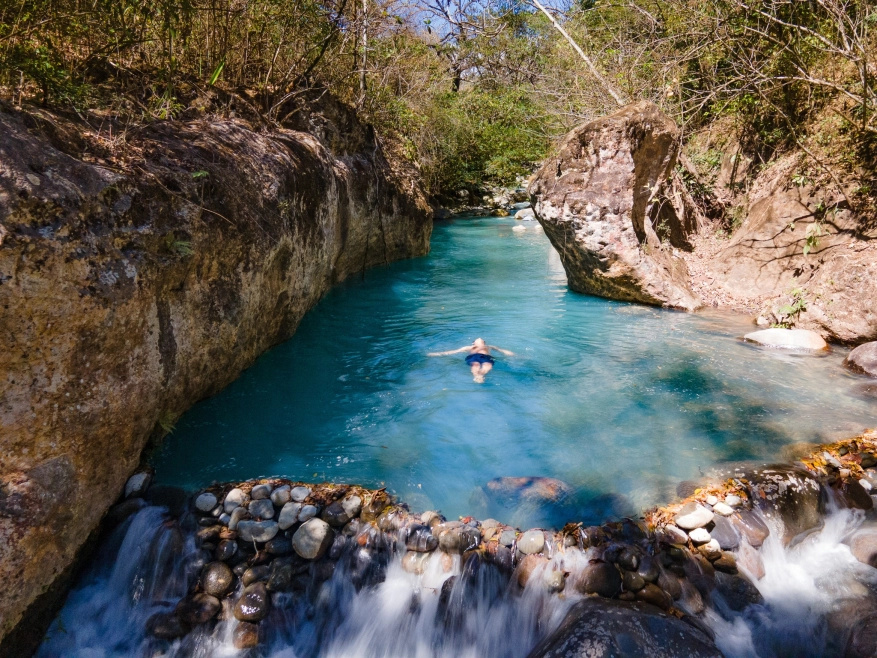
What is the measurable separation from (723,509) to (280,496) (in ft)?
10.1

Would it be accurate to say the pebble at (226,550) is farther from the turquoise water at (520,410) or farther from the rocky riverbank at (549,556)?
the turquoise water at (520,410)

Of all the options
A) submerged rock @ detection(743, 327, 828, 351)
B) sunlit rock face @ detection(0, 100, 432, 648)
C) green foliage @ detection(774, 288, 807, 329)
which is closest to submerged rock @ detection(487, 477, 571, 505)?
sunlit rock face @ detection(0, 100, 432, 648)

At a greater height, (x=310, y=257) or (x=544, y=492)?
(x=310, y=257)

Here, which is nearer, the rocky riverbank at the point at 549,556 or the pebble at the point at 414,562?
the rocky riverbank at the point at 549,556

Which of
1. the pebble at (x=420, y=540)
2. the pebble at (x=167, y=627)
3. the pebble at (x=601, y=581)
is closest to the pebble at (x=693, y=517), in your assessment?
the pebble at (x=601, y=581)

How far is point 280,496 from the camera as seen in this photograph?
358 cm

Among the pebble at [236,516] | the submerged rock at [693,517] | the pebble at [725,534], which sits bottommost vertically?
the pebble at [236,516]

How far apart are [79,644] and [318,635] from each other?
1331mm

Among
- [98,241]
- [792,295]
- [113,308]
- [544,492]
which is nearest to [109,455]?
[113,308]

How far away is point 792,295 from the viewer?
668 centimetres

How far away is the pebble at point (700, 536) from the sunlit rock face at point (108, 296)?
3817 mm

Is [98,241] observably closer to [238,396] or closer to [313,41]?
[238,396]

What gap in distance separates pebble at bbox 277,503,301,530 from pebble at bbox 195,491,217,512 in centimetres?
47

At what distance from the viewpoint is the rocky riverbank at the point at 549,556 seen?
2854 millimetres
